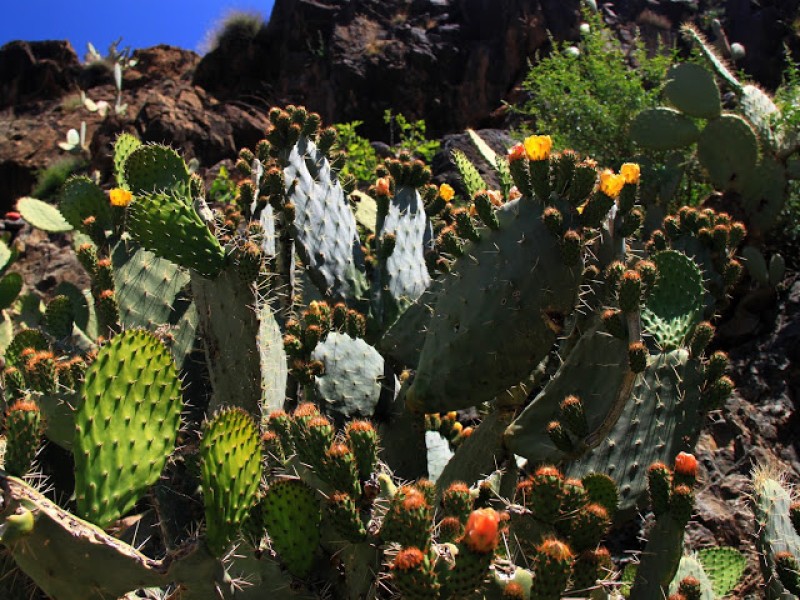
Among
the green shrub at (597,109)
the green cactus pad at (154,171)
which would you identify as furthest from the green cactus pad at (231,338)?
the green shrub at (597,109)

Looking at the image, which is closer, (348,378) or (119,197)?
(348,378)

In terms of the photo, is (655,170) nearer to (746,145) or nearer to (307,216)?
(746,145)

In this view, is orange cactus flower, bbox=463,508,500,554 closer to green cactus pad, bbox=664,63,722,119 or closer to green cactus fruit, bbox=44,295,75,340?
green cactus fruit, bbox=44,295,75,340

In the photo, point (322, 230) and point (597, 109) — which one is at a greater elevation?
point (597, 109)

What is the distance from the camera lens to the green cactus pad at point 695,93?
5.16 meters

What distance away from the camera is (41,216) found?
4840mm

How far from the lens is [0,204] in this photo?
12.8 metres

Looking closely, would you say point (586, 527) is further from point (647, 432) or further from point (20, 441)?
point (20, 441)

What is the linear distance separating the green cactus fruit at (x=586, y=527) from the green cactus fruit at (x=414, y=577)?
16.2 inches

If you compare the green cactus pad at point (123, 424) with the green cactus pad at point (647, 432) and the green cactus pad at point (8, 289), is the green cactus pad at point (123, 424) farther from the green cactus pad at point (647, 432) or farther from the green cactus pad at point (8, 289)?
the green cactus pad at point (8, 289)

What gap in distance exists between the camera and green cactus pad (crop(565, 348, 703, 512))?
2271mm

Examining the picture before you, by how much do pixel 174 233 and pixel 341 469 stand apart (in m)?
1.04

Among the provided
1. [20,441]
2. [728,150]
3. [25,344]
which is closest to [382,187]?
[25,344]

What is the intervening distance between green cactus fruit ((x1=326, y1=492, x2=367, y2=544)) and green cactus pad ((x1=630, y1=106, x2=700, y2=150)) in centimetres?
473
